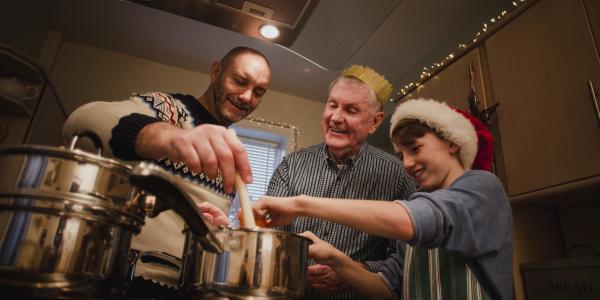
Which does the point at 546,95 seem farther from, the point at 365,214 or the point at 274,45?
the point at 274,45

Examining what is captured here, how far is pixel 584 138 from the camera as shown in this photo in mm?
1143

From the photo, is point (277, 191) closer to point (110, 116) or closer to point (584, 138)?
point (110, 116)

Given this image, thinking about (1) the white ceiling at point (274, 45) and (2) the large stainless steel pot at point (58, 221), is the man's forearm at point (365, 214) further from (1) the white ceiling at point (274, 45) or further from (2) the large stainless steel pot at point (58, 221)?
(1) the white ceiling at point (274, 45)

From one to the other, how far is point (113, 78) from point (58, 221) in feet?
7.80

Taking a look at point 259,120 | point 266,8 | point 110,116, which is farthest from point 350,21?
point 259,120

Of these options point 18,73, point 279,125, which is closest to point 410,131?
point 279,125

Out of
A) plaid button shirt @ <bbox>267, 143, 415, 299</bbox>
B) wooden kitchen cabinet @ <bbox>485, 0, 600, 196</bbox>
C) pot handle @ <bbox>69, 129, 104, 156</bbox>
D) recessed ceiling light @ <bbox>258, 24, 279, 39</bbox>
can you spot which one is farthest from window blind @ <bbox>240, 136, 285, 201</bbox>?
pot handle @ <bbox>69, 129, 104, 156</bbox>

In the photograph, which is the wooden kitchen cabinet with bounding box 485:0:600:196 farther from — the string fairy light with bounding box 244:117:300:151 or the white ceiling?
the string fairy light with bounding box 244:117:300:151

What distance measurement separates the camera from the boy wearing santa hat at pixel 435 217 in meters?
0.70

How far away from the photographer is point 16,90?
5.59ft

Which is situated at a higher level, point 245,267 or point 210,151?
point 210,151

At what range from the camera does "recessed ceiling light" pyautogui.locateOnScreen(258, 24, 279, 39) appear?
0.95m

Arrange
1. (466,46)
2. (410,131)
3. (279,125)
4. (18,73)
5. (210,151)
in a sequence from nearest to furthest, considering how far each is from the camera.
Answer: (210,151) < (410,131) < (466,46) < (18,73) < (279,125)

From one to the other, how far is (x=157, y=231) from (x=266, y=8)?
61cm
